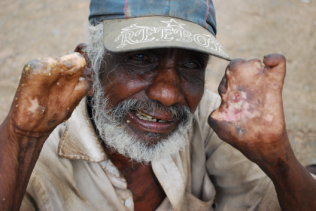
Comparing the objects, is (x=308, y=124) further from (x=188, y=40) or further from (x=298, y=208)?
(x=188, y=40)

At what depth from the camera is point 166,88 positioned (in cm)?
158

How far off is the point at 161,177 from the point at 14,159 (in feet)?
3.76

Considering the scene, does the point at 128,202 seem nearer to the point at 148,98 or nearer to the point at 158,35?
the point at 148,98

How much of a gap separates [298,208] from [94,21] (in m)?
1.76

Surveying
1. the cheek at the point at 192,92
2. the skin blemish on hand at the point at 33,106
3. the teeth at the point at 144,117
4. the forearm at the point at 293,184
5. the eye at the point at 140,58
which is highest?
the skin blemish on hand at the point at 33,106

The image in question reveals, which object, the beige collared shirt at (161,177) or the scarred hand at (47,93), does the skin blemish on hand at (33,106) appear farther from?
the beige collared shirt at (161,177)

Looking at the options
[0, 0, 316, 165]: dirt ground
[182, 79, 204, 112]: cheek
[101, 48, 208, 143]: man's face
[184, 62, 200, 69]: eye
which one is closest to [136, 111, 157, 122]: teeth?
[101, 48, 208, 143]: man's face

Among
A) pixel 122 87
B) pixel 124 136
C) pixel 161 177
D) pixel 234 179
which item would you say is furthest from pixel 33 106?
pixel 234 179

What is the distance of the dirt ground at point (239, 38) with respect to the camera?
4465mm

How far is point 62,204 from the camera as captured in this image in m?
1.62

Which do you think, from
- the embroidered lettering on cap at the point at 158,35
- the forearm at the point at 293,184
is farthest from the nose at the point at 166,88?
the forearm at the point at 293,184

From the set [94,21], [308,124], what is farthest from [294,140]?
[94,21]

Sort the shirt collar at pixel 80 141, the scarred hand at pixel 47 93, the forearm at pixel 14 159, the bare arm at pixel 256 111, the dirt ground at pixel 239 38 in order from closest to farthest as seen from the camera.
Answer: the scarred hand at pixel 47 93 → the forearm at pixel 14 159 → the bare arm at pixel 256 111 → the shirt collar at pixel 80 141 → the dirt ground at pixel 239 38

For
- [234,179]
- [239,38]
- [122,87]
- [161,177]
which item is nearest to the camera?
[122,87]
